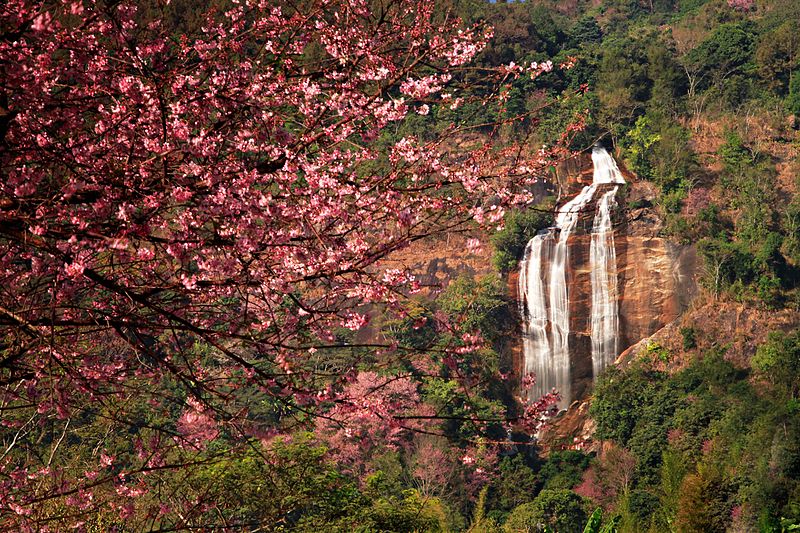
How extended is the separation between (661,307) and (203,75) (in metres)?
30.7

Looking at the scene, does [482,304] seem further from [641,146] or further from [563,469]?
[641,146]

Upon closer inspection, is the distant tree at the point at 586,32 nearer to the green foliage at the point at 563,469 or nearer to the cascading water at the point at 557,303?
the cascading water at the point at 557,303

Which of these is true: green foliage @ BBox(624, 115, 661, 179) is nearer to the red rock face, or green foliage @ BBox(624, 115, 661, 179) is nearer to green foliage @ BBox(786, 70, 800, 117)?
the red rock face

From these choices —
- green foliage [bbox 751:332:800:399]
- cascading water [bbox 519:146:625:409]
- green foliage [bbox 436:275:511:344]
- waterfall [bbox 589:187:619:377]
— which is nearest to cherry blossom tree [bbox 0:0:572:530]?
green foliage [bbox 751:332:800:399]

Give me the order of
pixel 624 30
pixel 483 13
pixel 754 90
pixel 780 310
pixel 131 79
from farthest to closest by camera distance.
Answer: pixel 624 30 → pixel 483 13 → pixel 754 90 → pixel 780 310 → pixel 131 79

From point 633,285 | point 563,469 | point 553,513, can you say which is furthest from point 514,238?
point 553,513

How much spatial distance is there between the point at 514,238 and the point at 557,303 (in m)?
3.00

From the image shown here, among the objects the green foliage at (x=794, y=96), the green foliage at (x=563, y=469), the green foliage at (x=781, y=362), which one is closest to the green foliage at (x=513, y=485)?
the green foliage at (x=563, y=469)

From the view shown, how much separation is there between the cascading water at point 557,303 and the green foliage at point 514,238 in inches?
12.3

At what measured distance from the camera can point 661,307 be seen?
3353 cm

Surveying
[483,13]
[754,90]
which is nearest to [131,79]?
[754,90]

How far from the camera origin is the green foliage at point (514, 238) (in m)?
33.9

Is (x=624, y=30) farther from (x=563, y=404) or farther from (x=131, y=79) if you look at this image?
(x=131, y=79)

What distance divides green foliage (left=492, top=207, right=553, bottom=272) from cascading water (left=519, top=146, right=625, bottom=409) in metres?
0.31
